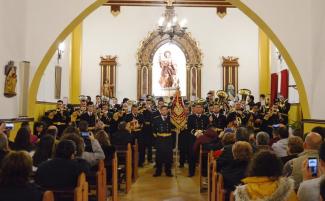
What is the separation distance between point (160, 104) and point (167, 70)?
20.1 feet

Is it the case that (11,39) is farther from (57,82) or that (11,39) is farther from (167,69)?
(167,69)

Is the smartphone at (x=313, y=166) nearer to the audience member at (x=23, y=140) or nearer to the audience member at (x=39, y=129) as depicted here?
the audience member at (x=23, y=140)

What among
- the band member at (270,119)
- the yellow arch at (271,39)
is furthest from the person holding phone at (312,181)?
the band member at (270,119)

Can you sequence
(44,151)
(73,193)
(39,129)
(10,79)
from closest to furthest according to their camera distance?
(73,193) < (44,151) < (10,79) < (39,129)

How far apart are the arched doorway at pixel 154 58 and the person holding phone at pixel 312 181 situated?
14.3 m

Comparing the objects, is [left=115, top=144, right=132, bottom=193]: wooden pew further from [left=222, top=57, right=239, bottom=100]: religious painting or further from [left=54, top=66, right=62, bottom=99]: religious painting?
[left=222, top=57, right=239, bottom=100]: religious painting

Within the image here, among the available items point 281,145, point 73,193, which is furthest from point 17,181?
point 281,145

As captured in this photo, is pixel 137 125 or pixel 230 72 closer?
pixel 137 125

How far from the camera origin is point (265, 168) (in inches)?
133

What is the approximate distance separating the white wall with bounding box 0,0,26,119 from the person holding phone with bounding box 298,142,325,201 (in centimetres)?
727

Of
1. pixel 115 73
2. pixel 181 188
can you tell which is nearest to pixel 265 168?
pixel 181 188

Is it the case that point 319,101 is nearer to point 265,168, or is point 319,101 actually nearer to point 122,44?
point 265,168

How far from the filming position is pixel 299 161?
4.41 meters

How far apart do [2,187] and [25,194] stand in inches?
8.1
